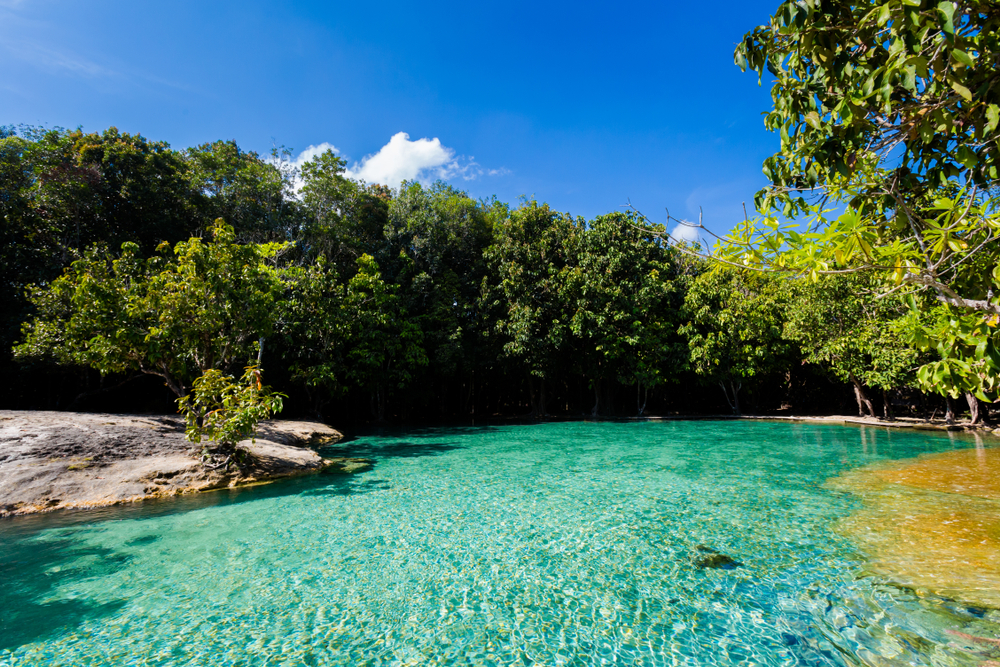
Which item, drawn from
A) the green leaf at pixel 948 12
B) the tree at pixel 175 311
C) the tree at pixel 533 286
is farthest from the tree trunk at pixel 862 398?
the tree at pixel 175 311

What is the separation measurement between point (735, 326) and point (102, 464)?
19690 millimetres

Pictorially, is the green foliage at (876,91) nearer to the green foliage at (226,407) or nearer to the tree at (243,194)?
the green foliage at (226,407)

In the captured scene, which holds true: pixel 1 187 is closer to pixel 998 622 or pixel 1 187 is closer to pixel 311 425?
pixel 311 425

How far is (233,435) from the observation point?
785 cm

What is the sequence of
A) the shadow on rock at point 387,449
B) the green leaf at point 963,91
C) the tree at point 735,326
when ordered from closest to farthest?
the green leaf at point 963,91 → the shadow on rock at point 387,449 → the tree at point 735,326

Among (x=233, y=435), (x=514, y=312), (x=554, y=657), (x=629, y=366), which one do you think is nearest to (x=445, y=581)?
(x=554, y=657)

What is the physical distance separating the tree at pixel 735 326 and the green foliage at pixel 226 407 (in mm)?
16564

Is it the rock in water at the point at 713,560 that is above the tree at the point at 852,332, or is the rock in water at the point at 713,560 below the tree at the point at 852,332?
below

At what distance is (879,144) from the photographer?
2787mm

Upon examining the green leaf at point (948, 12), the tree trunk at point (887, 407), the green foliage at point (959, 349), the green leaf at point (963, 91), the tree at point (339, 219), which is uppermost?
the tree at point (339, 219)

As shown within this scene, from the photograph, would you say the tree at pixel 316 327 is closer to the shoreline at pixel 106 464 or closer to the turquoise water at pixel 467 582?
the shoreline at pixel 106 464

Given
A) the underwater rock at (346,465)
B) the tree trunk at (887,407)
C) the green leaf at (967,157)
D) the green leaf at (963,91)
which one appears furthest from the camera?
the tree trunk at (887,407)

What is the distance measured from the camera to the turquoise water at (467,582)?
308cm

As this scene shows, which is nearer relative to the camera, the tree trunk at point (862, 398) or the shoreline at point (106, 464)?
the shoreline at point (106, 464)
